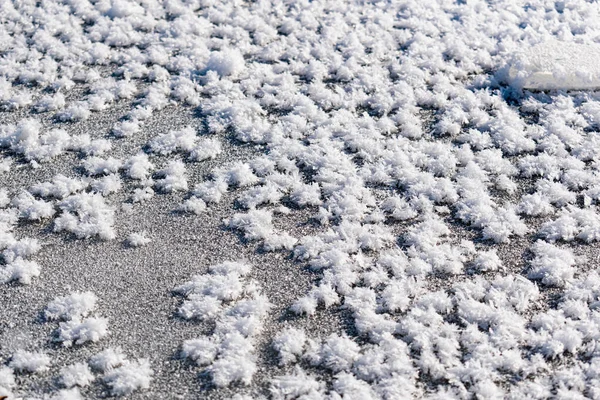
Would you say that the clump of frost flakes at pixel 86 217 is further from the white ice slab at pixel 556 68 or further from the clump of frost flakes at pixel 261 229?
the white ice slab at pixel 556 68

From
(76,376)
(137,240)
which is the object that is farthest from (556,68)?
(76,376)

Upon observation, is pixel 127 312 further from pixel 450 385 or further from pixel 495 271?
pixel 495 271

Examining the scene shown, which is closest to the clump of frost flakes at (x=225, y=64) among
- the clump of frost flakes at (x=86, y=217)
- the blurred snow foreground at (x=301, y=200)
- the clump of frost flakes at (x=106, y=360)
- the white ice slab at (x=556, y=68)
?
the blurred snow foreground at (x=301, y=200)

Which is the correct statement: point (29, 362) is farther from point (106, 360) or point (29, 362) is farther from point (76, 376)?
point (106, 360)

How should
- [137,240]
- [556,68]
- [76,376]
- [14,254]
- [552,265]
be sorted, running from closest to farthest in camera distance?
[76,376] < [552,265] < [14,254] < [137,240] < [556,68]

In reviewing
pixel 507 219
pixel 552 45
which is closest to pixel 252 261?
pixel 507 219
